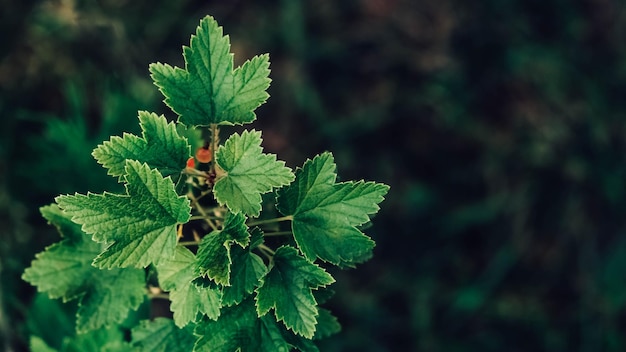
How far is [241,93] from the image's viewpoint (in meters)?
0.98

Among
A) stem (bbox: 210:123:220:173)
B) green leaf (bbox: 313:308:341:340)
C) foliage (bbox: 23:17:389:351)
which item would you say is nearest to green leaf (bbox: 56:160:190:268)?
foliage (bbox: 23:17:389:351)

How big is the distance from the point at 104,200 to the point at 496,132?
2.35 m

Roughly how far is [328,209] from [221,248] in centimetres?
18

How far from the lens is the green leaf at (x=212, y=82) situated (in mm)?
977

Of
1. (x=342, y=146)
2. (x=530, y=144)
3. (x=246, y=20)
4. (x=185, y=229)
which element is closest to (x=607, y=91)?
(x=530, y=144)

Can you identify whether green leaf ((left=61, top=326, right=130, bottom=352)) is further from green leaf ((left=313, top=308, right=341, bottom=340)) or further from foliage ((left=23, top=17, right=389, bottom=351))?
green leaf ((left=313, top=308, right=341, bottom=340))

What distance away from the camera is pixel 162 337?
1.09 meters

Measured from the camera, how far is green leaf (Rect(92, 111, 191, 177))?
37.0 inches

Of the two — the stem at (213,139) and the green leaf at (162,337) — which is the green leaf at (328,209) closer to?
the stem at (213,139)

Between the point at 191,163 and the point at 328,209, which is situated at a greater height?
the point at 191,163

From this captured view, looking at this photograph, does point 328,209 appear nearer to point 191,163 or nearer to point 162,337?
point 191,163

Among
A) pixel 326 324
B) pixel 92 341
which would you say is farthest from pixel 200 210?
pixel 92 341

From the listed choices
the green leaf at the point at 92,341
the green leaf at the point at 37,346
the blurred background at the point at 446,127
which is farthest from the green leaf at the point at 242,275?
the blurred background at the point at 446,127

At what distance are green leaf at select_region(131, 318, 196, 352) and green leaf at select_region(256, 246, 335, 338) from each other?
0.20 m
